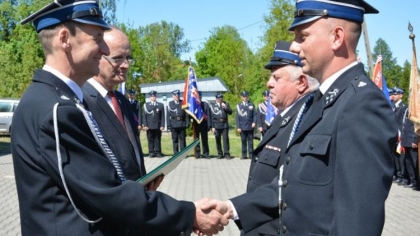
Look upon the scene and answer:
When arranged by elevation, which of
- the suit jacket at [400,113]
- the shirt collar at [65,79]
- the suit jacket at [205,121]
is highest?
the shirt collar at [65,79]

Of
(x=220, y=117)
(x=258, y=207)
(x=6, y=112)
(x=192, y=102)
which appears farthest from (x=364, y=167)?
(x=6, y=112)

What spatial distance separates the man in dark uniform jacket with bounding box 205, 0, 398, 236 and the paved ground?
17.2ft

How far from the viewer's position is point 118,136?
3.54m

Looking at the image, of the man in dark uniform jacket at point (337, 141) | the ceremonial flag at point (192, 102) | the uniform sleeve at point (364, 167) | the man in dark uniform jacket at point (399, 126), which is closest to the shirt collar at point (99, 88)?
the man in dark uniform jacket at point (337, 141)

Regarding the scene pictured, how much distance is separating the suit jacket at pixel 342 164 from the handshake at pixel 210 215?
544mm

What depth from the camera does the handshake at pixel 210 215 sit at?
315 cm

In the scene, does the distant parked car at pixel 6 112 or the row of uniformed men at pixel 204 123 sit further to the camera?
the distant parked car at pixel 6 112

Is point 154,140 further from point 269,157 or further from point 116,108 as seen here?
point 269,157

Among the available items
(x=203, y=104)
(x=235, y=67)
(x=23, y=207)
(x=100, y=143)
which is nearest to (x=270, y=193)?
(x=100, y=143)

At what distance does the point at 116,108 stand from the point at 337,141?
2048mm

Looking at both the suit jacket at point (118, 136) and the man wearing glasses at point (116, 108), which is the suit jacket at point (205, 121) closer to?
the man wearing glasses at point (116, 108)

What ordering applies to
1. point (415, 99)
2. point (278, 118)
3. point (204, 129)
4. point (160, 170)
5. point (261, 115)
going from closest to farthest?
point (160, 170), point (278, 118), point (415, 99), point (261, 115), point (204, 129)

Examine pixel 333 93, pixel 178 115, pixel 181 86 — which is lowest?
pixel 178 115

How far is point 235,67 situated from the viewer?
1950 inches
